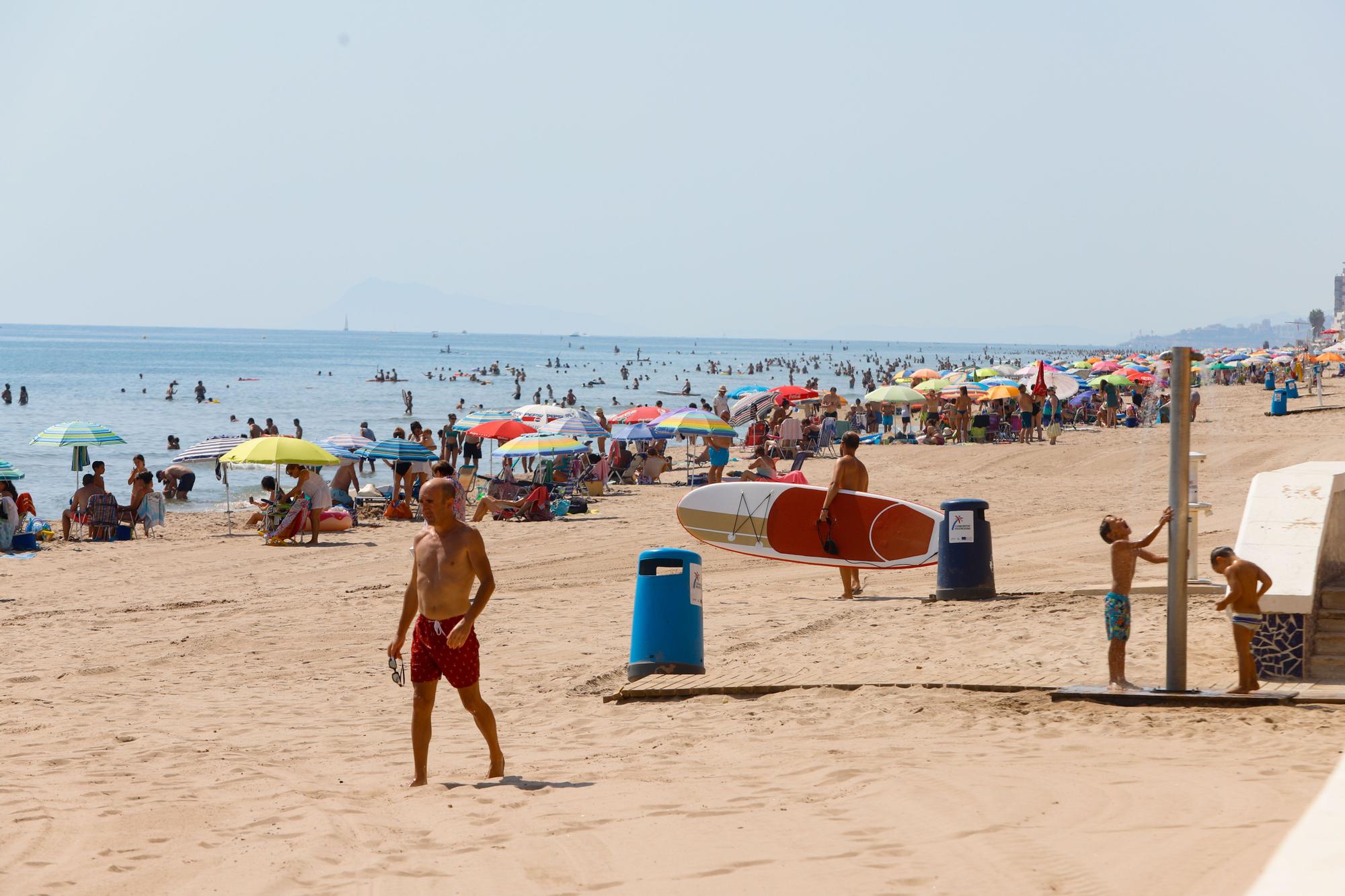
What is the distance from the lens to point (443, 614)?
17.9 feet

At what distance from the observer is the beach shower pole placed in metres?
5.93

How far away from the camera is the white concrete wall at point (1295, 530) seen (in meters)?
6.38

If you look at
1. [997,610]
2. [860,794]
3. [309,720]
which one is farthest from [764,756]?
[997,610]

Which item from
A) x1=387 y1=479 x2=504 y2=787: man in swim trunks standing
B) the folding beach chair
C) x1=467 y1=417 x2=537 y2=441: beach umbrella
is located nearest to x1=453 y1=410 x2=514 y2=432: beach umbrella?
x1=467 y1=417 x2=537 y2=441: beach umbrella

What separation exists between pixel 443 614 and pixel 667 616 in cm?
230

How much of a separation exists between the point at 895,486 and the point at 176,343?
185 metres

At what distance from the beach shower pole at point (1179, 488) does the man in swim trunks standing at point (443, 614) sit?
328cm

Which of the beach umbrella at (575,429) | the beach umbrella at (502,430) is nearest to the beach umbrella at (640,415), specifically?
the beach umbrella at (575,429)

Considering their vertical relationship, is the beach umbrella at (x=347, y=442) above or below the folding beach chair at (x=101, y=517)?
above

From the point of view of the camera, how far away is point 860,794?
16.0ft

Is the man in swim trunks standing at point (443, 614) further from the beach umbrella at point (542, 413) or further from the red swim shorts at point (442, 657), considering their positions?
the beach umbrella at point (542, 413)

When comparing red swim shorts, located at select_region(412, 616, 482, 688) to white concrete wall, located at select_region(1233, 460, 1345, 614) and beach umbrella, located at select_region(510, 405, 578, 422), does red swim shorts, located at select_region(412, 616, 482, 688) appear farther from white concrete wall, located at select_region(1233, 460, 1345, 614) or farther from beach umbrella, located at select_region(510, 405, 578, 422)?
beach umbrella, located at select_region(510, 405, 578, 422)

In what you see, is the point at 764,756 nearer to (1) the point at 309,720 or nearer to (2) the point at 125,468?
(1) the point at 309,720

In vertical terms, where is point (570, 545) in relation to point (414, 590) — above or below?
below
